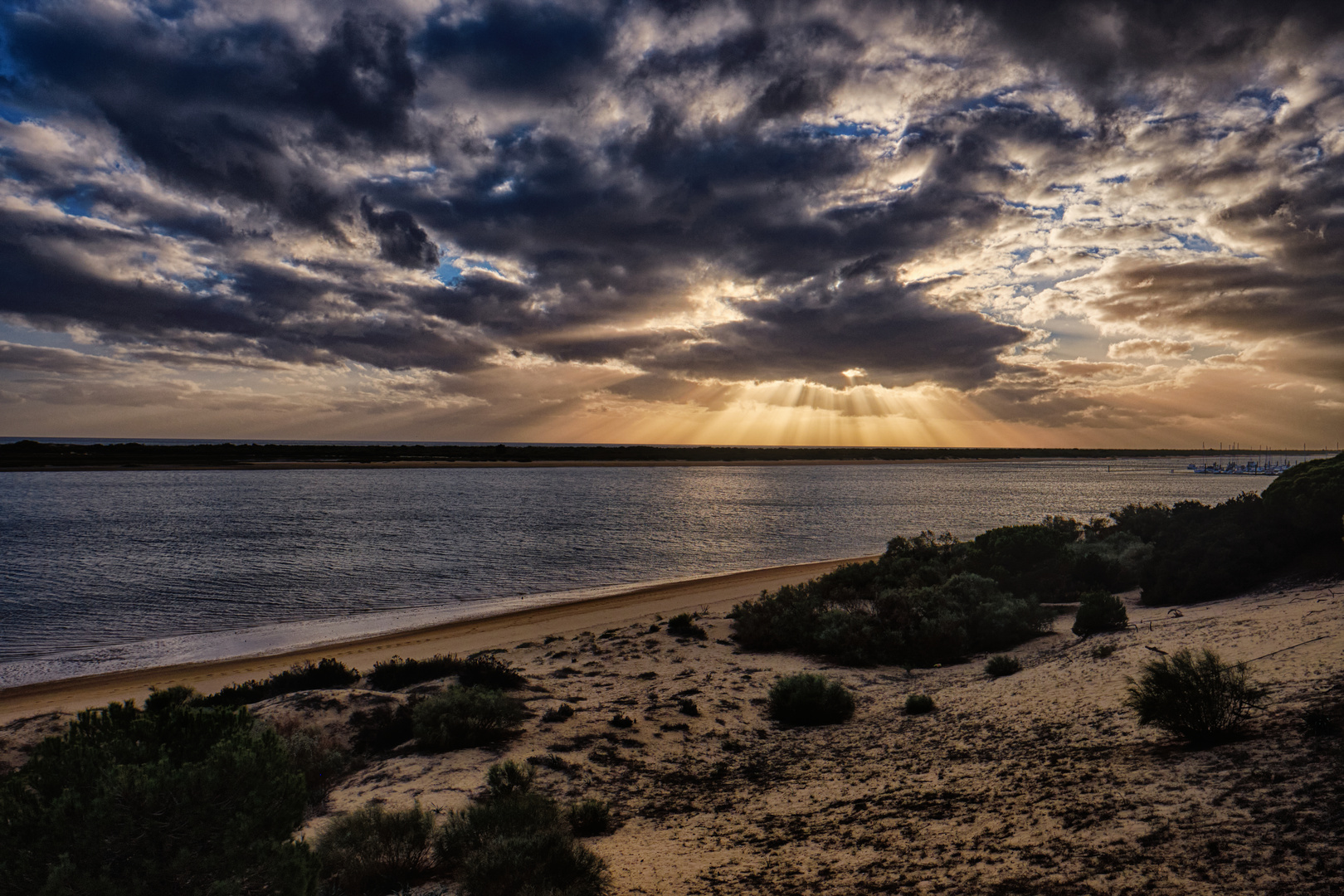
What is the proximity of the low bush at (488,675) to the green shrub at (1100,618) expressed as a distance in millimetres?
12089

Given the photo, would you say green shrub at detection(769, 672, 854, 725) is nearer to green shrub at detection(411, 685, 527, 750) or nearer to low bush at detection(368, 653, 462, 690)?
green shrub at detection(411, 685, 527, 750)

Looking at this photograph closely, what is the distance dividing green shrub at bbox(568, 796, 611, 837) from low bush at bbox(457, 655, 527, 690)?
516 cm

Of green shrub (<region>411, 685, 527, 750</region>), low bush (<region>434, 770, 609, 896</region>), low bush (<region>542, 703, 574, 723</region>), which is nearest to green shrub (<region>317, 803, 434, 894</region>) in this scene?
low bush (<region>434, 770, 609, 896</region>)

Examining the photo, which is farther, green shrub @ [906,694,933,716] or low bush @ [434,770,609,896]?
green shrub @ [906,694,933,716]

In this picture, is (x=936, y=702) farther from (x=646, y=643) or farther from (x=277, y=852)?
(x=277, y=852)

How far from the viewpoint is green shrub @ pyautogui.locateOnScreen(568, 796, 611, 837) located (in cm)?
737

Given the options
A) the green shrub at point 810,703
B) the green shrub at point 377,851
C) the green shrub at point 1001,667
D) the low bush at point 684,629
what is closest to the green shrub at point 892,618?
the low bush at point 684,629

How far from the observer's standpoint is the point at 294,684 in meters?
13.1

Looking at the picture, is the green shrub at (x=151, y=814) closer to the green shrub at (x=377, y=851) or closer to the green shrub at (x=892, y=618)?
the green shrub at (x=377, y=851)

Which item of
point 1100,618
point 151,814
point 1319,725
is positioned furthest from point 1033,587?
point 151,814

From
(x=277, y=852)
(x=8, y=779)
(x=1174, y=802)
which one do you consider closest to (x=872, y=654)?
(x=1174, y=802)

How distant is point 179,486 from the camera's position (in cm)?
7950

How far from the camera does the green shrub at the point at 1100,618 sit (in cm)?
1345

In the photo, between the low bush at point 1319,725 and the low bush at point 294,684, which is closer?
the low bush at point 1319,725
